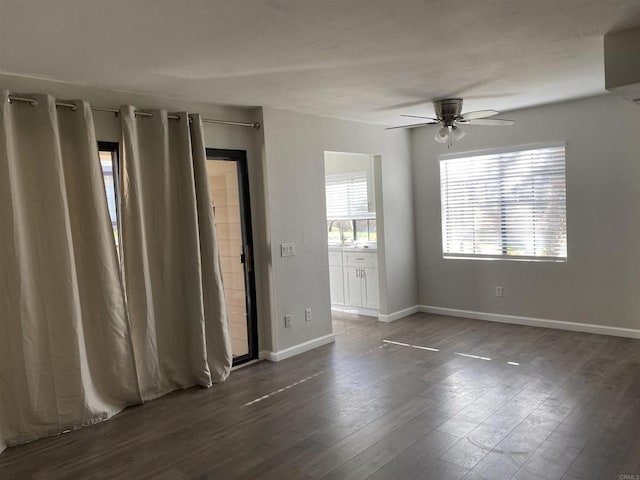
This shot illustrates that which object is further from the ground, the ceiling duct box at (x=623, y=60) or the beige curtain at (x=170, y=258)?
the ceiling duct box at (x=623, y=60)

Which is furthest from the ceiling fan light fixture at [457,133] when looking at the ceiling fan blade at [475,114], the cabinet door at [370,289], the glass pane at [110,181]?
the glass pane at [110,181]

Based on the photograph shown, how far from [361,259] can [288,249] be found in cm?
191

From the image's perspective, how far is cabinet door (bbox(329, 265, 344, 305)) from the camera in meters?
6.95

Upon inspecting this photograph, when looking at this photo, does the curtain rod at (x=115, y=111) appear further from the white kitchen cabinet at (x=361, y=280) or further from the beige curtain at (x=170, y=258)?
the white kitchen cabinet at (x=361, y=280)

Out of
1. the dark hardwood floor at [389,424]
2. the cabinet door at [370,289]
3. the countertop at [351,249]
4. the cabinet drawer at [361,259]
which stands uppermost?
the countertop at [351,249]

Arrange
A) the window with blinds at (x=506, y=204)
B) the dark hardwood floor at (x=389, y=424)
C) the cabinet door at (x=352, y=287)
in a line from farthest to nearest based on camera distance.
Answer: the cabinet door at (x=352, y=287), the window with blinds at (x=506, y=204), the dark hardwood floor at (x=389, y=424)

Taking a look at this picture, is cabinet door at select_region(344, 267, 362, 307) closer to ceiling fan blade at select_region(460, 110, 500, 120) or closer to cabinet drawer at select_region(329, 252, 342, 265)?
cabinet drawer at select_region(329, 252, 342, 265)

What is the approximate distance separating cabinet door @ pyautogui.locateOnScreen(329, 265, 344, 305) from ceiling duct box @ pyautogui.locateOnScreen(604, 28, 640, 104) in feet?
14.4

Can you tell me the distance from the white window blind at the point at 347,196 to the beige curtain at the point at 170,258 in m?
3.14

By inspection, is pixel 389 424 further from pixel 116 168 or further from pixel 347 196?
pixel 347 196

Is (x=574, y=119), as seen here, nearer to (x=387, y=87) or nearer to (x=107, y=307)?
(x=387, y=87)

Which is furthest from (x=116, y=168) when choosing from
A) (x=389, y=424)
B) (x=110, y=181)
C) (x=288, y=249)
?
(x=389, y=424)

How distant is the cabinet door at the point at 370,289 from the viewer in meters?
6.49

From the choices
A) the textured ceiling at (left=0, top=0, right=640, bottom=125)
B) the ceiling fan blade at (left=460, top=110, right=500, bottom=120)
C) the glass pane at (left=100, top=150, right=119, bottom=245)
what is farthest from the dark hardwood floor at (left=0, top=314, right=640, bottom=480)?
the textured ceiling at (left=0, top=0, right=640, bottom=125)
